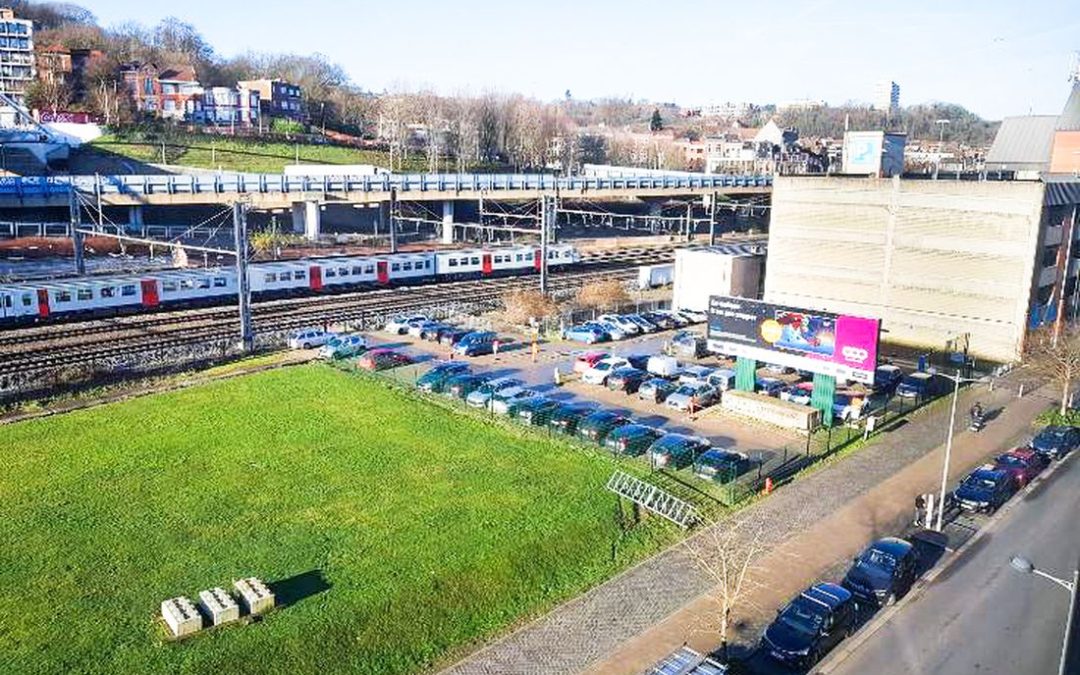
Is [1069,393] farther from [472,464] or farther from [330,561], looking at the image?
[330,561]

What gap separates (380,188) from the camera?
245 feet

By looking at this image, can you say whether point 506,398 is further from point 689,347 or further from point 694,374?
point 689,347

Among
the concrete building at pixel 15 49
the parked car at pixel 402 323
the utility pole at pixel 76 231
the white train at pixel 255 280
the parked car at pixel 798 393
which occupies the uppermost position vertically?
the concrete building at pixel 15 49

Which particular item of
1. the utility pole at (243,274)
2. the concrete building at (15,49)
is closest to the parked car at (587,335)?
the utility pole at (243,274)

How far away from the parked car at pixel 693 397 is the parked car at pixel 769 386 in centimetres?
181

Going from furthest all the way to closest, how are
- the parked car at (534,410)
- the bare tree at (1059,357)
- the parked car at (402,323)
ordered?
the parked car at (402,323)
the bare tree at (1059,357)
the parked car at (534,410)

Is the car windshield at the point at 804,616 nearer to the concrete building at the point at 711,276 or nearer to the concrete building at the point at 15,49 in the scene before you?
the concrete building at the point at 711,276

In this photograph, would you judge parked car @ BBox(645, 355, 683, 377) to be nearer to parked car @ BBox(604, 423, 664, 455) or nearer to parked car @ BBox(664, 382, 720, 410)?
parked car @ BBox(664, 382, 720, 410)

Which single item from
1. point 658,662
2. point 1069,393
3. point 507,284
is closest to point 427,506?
point 658,662

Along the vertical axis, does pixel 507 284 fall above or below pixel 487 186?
below

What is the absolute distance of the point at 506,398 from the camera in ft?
110

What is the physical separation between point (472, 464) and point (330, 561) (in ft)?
24.7

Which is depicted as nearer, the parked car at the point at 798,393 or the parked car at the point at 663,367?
the parked car at the point at 798,393

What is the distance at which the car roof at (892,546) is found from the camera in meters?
21.0
